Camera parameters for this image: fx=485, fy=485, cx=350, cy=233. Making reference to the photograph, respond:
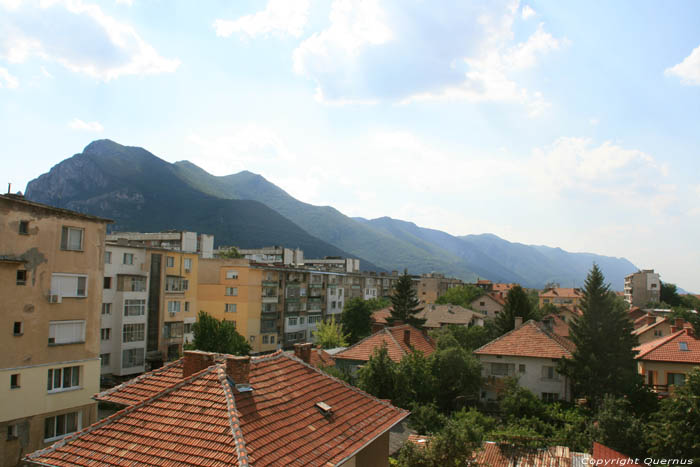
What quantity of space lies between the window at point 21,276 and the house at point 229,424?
12.3 metres

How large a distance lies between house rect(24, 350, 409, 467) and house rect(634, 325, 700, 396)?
32828 millimetres

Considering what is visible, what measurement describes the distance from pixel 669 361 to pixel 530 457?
23.4 meters

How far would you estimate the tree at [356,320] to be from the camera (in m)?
67.2

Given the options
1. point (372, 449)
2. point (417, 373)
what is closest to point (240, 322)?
point (417, 373)

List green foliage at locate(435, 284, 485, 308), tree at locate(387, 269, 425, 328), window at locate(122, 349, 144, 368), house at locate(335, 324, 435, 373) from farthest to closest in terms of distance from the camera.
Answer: green foliage at locate(435, 284, 485, 308)
tree at locate(387, 269, 425, 328)
window at locate(122, 349, 144, 368)
house at locate(335, 324, 435, 373)

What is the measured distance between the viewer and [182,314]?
51812 mm

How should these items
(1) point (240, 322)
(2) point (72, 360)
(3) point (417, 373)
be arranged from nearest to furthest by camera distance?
(2) point (72, 360), (3) point (417, 373), (1) point (240, 322)

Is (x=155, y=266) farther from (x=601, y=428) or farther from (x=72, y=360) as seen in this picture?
(x=601, y=428)

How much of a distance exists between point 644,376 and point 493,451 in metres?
24.0

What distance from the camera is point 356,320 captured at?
2655 inches

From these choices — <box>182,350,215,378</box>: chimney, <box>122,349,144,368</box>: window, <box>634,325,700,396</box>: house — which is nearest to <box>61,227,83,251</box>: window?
<box>182,350,215,378</box>: chimney

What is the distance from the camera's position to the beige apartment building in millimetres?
23078

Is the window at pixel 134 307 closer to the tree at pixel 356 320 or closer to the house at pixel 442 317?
the tree at pixel 356 320

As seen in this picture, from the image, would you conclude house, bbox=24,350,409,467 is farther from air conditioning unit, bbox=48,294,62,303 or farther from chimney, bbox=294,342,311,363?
air conditioning unit, bbox=48,294,62,303
